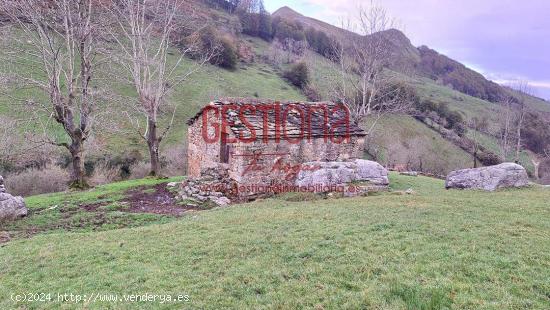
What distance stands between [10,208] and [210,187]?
7335 mm

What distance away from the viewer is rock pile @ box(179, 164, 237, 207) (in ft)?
52.0

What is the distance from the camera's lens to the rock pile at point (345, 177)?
1602 cm

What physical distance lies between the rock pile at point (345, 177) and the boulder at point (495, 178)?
12.5 ft

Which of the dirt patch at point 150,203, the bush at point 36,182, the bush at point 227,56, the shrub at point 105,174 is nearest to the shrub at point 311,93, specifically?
the bush at point 227,56

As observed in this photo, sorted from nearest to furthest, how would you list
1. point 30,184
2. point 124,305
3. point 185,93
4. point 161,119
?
point 124,305 → point 30,184 → point 161,119 → point 185,93

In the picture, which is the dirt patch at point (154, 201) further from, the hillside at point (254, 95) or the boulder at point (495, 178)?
the boulder at point (495, 178)

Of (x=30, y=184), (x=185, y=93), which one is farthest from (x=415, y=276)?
(x=185, y=93)

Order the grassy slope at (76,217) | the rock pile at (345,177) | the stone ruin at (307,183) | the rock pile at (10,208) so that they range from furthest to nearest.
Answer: the rock pile at (345,177) < the stone ruin at (307,183) < the rock pile at (10,208) < the grassy slope at (76,217)

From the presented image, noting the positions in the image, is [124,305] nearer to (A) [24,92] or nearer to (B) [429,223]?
(B) [429,223]

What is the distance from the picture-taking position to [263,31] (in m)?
78.9

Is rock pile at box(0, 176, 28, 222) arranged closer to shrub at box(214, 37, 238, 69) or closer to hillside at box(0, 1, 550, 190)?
hillside at box(0, 1, 550, 190)

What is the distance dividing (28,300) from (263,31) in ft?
256

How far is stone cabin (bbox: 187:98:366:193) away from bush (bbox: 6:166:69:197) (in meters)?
11.3

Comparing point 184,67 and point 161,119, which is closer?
point 161,119
